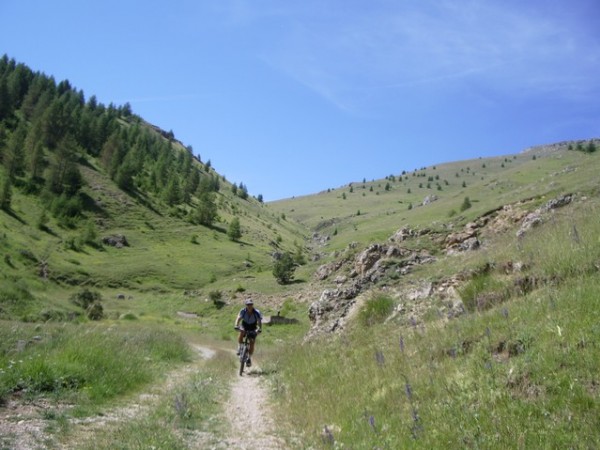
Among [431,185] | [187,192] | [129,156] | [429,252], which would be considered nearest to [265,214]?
[187,192]

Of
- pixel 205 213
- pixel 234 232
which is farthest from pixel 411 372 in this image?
pixel 205 213

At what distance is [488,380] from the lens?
5.61 m

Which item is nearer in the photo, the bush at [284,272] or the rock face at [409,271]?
the rock face at [409,271]

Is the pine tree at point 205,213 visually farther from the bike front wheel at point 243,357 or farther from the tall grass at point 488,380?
the tall grass at point 488,380

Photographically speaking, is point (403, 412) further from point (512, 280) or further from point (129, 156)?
point (129, 156)

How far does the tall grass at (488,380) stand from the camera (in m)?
4.53

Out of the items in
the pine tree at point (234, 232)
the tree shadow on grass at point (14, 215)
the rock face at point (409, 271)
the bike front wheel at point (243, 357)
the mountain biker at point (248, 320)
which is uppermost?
the pine tree at point (234, 232)

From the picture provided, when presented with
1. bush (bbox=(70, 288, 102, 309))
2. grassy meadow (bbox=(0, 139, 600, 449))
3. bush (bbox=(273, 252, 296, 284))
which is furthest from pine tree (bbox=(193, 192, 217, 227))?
grassy meadow (bbox=(0, 139, 600, 449))

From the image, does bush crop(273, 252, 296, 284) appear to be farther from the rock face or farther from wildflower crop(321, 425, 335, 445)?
wildflower crop(321, 425, 335, 445)

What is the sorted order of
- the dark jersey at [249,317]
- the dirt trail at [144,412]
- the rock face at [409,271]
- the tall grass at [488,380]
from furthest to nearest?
the dark jersey at [249,317], the rock face at [409,271], the dirt trail at [144,412], the tall grass at [488,380]

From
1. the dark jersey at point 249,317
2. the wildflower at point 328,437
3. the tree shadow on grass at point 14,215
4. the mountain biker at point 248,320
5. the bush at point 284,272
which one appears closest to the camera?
the wildflower at point 328,437

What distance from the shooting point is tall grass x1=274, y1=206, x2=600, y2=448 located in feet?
14.9

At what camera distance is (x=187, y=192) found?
381 ft

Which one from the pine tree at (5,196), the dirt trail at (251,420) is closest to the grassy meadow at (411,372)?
the dirt trail at (251,420)
